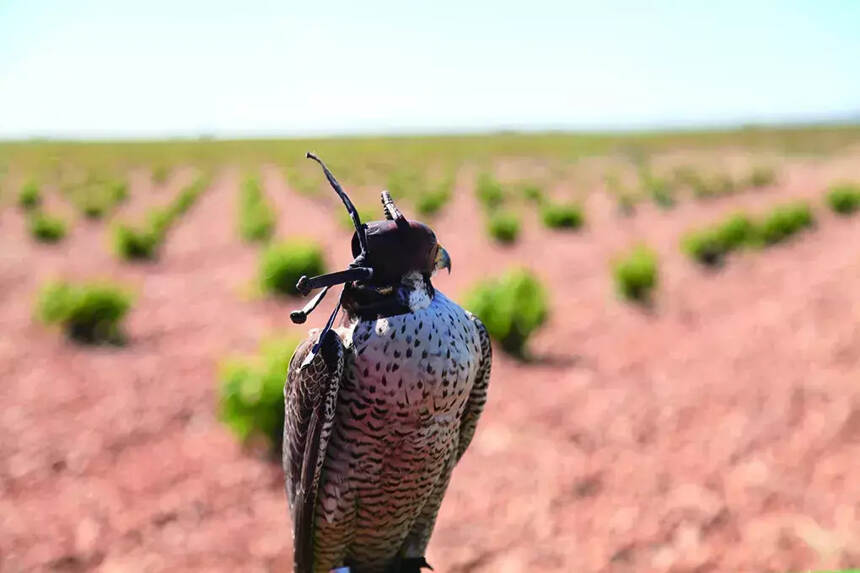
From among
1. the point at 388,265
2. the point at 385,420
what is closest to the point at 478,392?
the point at 385,420

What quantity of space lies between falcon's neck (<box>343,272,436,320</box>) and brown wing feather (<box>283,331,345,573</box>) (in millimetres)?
101

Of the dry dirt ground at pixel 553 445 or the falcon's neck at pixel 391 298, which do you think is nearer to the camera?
the falcon's neck at pixel 391 298

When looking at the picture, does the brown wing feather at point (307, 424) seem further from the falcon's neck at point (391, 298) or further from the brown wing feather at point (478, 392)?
the brown wing feather at point (478, 392)

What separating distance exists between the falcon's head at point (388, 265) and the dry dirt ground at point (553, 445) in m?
2.63

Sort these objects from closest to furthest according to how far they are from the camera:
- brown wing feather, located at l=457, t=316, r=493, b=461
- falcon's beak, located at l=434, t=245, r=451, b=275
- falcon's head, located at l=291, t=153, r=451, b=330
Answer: falcon's head, located at l=291, t=153, r=451, b=330
falcon's beak, located at l=434, t=245, r=451, b=275
brown wing feather, located at l=457, t=316, r=493, b=461

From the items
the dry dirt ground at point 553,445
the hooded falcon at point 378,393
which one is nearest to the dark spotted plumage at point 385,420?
the hooded falcon at point 378,393

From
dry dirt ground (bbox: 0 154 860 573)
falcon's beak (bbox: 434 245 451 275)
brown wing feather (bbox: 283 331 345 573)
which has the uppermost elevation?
falcon's beak (bbox: 434 245 451 275)

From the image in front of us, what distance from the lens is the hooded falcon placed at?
4.79 feet

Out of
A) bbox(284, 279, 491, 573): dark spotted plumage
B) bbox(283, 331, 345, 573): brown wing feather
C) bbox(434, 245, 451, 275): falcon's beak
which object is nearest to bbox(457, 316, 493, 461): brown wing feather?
bbox(284, 279, 491, 573): dark spotted plumage

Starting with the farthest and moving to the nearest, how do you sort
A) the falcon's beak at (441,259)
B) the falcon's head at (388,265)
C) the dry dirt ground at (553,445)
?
the dry dirt ground at (553,445)
the falcon's beak at (441,259)
the falcon's head at (388,265)

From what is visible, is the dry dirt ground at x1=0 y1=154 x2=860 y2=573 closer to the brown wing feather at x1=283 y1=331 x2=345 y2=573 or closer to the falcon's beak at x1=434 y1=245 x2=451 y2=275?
the brown wing feather at x1=283 y1=331 x2=345 y2=573

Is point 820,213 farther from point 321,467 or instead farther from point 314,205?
point 321,467

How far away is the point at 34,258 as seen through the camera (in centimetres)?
1281

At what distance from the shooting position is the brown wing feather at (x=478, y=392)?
1772mm
